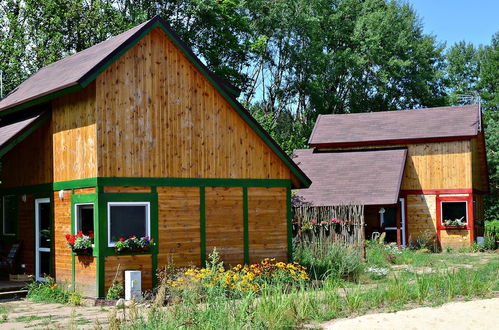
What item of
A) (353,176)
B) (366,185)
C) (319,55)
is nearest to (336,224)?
(366,185)

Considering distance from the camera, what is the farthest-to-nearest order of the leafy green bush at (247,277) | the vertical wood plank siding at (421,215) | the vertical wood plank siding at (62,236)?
the vertical wood plank siding at (421,215) → the vertical wood plank siding at (62,236) → the leafy green bush at (247,277)

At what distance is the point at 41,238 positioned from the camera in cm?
1738

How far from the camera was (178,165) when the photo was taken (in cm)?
1623

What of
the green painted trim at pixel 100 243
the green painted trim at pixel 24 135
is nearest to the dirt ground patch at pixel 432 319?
the green painted trim at pixel 100 243

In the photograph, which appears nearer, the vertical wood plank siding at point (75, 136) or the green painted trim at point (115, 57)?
the green painted trim at point (115, 57)

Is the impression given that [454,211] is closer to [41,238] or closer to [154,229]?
[154,229]

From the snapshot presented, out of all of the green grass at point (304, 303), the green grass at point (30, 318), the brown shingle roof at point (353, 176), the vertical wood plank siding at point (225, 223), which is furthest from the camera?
the brown shingle roof at point (353, 176)

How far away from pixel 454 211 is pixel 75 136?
60.3 feet

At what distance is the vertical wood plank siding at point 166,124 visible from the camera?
15.2m

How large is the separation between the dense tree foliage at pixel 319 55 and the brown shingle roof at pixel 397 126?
13.4 feet

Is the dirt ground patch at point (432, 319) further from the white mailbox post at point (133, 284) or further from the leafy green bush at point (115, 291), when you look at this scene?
the leafy green bush at point (115, 291)

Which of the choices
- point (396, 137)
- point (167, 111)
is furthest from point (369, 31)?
point (167, 111)

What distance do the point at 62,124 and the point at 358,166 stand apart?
15.9 metres

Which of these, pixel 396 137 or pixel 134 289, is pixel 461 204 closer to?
pixel 396 137
